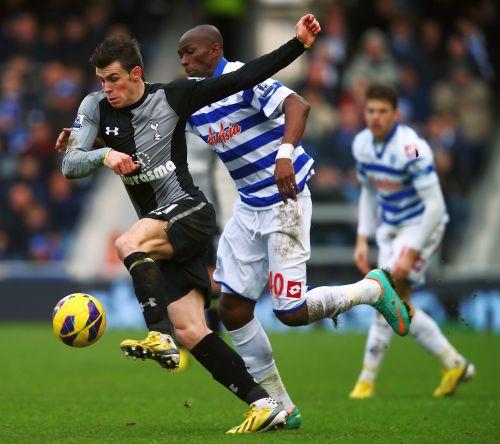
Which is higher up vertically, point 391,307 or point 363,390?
point 391,307

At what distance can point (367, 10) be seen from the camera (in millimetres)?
21500

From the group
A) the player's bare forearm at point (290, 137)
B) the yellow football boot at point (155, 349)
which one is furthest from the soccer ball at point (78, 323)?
the player's bare forearm at point (290, 137)

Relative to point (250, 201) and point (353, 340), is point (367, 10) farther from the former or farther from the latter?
point (250, 201)

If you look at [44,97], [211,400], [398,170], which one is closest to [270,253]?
[211,400]

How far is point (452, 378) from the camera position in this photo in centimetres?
944

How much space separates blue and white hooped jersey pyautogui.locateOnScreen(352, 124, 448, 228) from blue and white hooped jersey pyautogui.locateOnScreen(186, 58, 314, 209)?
2340 millimetres

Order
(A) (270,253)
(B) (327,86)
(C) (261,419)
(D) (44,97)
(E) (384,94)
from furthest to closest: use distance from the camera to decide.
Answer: (D) (44,97)
(B) (327,86)
(E) (384,94)
(A) (270,253)
(C) (261,419)

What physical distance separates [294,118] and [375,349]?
3274mm

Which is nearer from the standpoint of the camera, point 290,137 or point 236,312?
point 290,137

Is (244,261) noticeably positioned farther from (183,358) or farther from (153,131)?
(183,358)

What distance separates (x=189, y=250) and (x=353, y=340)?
8807 mm

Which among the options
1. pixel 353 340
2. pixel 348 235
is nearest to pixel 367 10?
pixel 348 235

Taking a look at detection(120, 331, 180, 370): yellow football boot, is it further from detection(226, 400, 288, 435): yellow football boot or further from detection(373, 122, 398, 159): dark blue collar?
detection(373, 122, 398, 159): dark blue collar

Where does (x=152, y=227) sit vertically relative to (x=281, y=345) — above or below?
above
